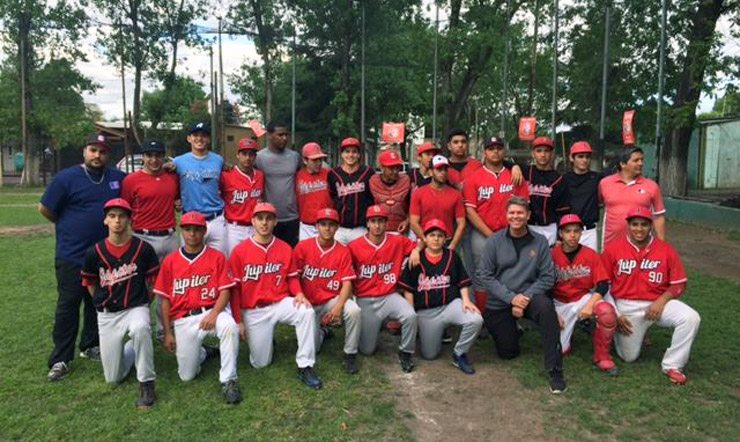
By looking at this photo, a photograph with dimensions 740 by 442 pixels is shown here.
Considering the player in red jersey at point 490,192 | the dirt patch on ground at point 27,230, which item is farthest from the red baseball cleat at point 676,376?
the dirt patch on ground at point 27,230

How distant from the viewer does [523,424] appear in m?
3.81

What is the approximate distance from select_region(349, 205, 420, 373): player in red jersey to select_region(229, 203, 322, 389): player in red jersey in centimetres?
59

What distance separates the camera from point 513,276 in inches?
194

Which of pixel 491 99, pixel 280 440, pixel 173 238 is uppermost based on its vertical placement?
pixel 491 99

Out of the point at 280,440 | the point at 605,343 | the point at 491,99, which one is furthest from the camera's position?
the point at 491,99

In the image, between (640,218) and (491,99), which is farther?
(491,99)

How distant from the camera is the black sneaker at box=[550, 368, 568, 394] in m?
4.32

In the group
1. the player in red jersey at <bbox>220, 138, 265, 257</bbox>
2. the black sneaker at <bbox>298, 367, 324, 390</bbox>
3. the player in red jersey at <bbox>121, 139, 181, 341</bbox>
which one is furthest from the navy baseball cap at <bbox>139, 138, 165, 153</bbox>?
the black sneaker at <bbox>298, 367, 324, 390</bbox>

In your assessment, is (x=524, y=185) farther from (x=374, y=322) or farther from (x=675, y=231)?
(x=675, y=231)

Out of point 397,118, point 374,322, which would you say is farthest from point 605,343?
point 397,118

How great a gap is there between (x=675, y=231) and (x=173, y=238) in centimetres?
1231

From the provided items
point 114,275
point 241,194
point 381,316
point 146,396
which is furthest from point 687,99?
point 146,396

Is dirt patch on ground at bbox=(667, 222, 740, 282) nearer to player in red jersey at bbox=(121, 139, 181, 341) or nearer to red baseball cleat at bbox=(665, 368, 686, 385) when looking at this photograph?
red baseball cleat at bbox=(665, 368, 686, 385)

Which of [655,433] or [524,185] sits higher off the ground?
[524,185]
